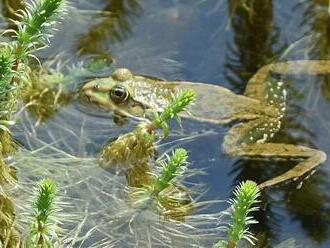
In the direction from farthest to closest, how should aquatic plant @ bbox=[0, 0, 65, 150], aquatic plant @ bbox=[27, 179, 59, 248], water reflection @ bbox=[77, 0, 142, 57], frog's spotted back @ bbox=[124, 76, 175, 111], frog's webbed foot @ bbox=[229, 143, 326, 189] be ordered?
water reflection @ bbox=[77, 0, 142, 57] < frog's spotted back @ bbox=[124, 76, 175, 111] < frog's webbed foot @ bbox=[229, 143, 326, 189] < aquatic plant @ bbox=[0, 0, 65, 150] < aquatic plant @ bbox=[27, 179, 59, 248]

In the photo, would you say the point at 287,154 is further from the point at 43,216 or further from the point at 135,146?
the point at 43,216

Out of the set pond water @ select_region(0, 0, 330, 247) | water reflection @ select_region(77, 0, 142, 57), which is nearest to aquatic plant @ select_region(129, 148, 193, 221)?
pond water @ select_region(0, 0, 330, 247)

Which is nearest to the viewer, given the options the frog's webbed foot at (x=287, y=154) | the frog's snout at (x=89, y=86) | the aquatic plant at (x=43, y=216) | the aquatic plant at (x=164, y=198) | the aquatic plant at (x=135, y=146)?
the aquatic plant at (x=43, y=216)

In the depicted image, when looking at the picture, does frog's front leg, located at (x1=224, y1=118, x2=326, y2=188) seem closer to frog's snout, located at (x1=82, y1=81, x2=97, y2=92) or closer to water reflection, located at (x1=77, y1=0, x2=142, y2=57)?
frog's snout, located at (x1=82, y1=81, x2=97, y2=92)

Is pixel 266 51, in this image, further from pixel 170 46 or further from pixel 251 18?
pixel 170 46

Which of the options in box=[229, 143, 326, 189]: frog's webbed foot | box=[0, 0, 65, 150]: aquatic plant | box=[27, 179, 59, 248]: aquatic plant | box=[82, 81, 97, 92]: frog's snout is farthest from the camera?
box=[82, 81, 97, 92]: frog's snout

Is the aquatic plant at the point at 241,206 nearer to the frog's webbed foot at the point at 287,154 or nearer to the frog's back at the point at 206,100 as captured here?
the frog's webbed foot at the point at 287,154

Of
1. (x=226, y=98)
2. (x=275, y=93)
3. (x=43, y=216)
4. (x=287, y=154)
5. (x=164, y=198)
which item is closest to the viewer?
(x=43, y=216)

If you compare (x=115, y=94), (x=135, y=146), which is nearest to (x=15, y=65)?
(x=135, y=146)

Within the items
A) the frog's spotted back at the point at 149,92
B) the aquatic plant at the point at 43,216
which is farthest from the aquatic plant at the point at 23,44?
the frog's spotted back at the point at 149,92
